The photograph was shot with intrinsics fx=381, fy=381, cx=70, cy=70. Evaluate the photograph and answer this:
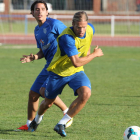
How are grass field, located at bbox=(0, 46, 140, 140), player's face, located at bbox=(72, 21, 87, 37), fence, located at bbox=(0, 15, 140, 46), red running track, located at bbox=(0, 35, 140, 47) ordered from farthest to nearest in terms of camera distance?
fence, located at bbox=(0, 15, 140, 46) < red running track, located at bbox=(0, 35, 140, 47) < grass field, located at bbox=(0, 46, 140, 140) < player's face, located at bbox=(72, 21, 87, 37)

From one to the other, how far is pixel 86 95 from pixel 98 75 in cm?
665

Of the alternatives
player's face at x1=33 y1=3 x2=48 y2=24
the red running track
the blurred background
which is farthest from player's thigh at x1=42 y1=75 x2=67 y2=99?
the blurred background

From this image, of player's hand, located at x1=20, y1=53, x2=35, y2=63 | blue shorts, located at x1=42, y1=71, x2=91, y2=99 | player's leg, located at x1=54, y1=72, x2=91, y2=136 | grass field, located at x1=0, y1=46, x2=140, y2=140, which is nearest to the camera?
player's leg, located at x1=54, y1=72, x2=91, y2=136

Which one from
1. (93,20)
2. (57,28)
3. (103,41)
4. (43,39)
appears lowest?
(103,41)

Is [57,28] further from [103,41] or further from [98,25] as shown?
[98,25]

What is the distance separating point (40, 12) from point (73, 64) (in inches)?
46.3

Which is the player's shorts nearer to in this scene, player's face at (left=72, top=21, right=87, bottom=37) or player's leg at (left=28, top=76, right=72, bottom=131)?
player's leg at (left=28, top=76, right=72, bottom=131)

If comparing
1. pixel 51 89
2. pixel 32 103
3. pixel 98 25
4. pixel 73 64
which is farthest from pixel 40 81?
pixel 98 25

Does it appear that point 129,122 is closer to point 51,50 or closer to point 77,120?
point 77,120

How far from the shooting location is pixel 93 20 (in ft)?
96.7

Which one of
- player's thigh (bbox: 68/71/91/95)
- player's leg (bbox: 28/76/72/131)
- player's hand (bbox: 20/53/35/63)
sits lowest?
player's leg (bbox: 28/76/72/131)

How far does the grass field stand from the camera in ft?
18.5

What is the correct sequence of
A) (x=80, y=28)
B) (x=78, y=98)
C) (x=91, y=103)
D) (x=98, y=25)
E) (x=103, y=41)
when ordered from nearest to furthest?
(x=80, y=28), (x=78, y=98), (x=91, y=103), (x=103, y=41), (x=98, y=25)

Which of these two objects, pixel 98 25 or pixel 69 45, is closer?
pixel 69 45
